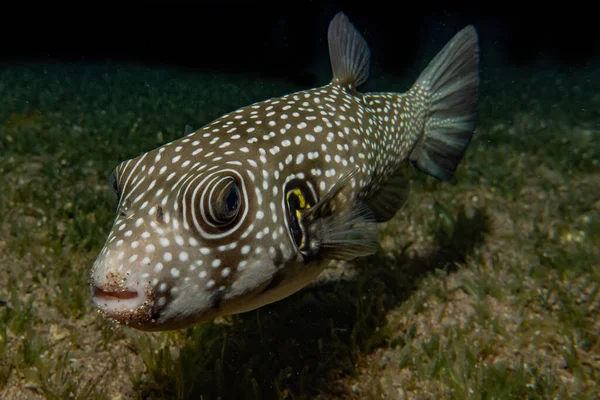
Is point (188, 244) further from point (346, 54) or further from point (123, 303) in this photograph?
point (346, 54)

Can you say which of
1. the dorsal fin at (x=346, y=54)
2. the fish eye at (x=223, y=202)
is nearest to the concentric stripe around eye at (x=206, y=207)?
the fish eye at (x=223, y=202)

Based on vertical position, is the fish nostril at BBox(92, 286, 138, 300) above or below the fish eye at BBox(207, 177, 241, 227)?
below

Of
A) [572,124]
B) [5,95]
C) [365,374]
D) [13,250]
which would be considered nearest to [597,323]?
[365,374]

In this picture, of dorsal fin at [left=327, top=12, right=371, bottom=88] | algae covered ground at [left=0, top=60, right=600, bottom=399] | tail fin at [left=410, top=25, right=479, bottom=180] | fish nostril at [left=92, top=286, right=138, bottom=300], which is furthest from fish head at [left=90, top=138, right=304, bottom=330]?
tail fin at [left=410, top=25, right=479, bottom=180]

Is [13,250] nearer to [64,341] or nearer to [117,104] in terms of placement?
[64,341]

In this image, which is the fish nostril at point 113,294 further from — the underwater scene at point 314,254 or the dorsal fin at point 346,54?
the dorsal fin at point 346,54

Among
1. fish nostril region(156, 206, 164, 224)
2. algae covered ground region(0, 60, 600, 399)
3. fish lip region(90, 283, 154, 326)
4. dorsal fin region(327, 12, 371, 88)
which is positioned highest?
dorsal fin region(327, 12, 371, 88)

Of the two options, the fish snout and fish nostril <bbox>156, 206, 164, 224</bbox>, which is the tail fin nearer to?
fish nostril <bbox>156, 206, 164, 224</bbox>
